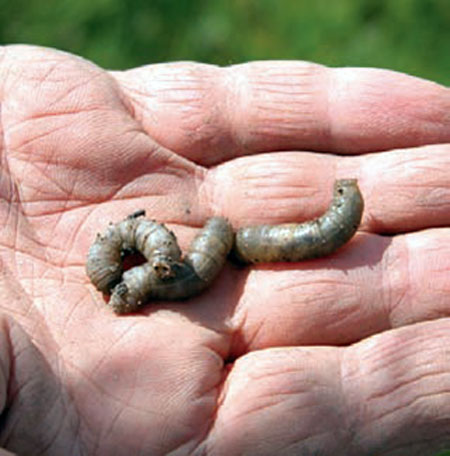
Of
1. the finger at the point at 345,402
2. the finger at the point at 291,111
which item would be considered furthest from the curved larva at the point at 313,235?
the finger at the point at 345,402

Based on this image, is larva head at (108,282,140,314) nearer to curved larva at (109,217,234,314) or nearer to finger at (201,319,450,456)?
curved larva at (109,217,234,314)

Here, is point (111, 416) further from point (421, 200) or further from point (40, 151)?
point (421, 200)

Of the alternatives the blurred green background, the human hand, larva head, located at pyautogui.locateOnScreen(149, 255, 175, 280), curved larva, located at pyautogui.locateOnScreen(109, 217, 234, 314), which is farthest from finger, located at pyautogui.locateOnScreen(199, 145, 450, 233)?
the blurred green background

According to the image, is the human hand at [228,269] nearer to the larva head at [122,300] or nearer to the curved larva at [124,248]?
the larva head at [122,300]

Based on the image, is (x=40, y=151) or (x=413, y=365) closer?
(x=413, y=365)

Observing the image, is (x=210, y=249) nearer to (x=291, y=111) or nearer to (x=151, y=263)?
(x=151, y=263)

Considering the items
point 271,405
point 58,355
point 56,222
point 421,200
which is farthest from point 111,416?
point 421,200
